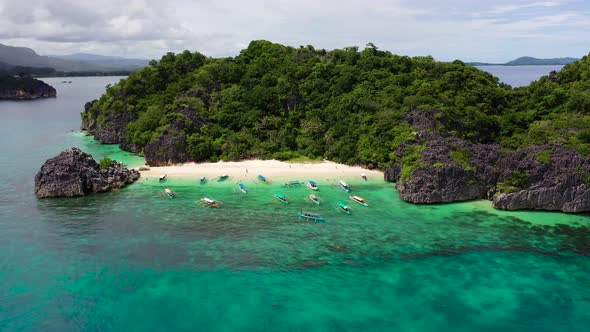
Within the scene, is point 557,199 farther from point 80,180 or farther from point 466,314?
point 80,180

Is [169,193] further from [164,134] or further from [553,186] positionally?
[553,186]

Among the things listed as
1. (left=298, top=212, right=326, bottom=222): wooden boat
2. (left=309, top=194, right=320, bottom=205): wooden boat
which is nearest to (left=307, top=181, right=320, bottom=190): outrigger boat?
(left=309, top=194, right=320, bottom=205): wooden boat

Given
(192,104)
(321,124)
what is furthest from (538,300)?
(192,104)

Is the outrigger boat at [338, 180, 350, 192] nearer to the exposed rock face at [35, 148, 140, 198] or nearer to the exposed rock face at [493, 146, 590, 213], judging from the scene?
the exposed rock face at [493, 146, 590, 213]

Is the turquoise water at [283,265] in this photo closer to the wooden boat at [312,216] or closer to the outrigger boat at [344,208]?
the outrigger boat at [344,208]

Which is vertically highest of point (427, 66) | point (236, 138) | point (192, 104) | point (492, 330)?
point (427, 66)

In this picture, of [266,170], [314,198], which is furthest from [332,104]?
[314,198]
